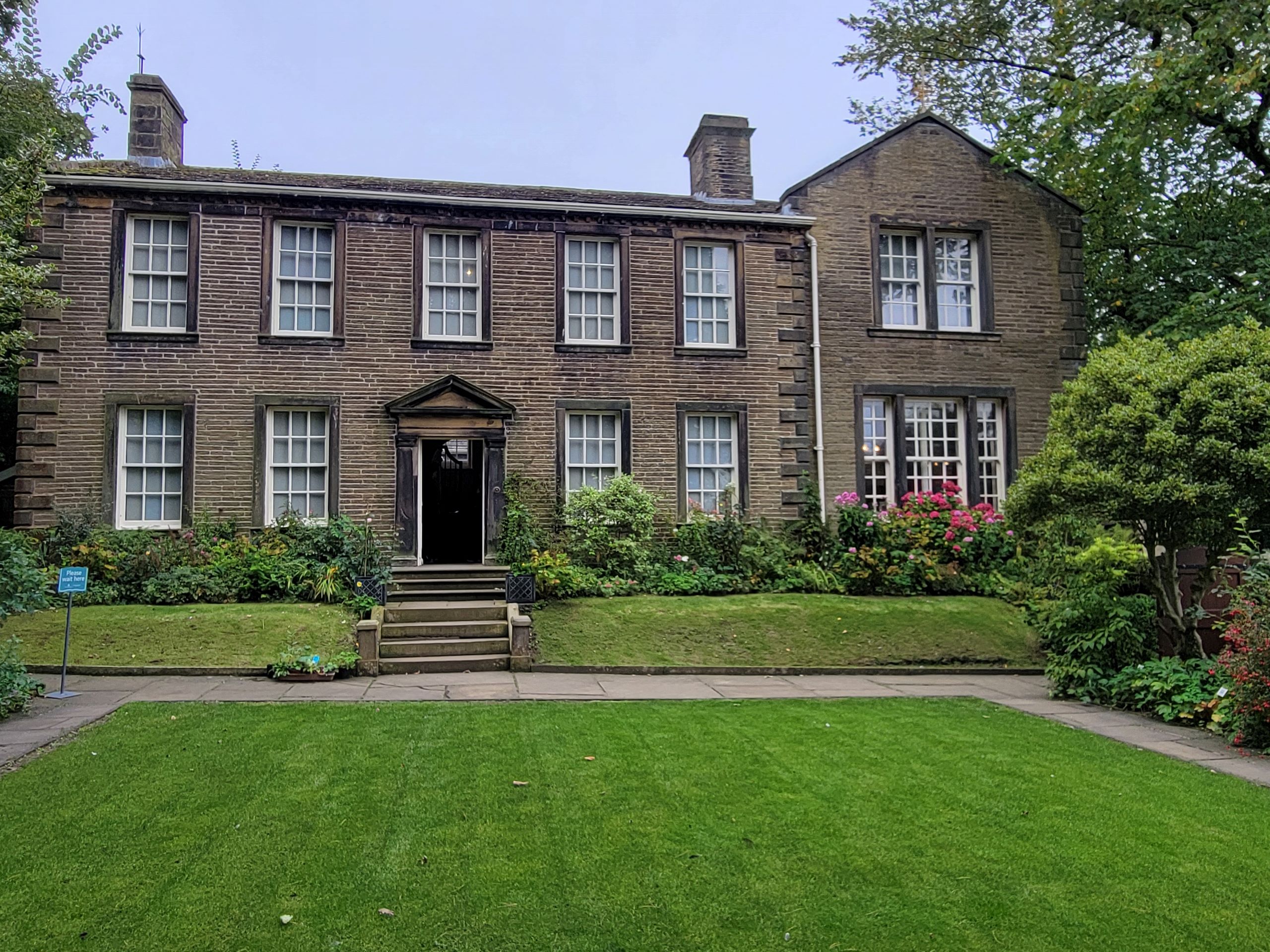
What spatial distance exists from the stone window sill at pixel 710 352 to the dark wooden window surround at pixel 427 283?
11.3 ft

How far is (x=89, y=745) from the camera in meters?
6.51

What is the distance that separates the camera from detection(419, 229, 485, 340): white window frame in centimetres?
1523

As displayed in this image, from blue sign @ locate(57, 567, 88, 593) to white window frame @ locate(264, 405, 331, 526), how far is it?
5386 mm

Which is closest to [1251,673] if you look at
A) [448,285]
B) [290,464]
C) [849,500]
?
[849,500]

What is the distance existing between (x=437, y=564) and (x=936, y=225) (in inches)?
463

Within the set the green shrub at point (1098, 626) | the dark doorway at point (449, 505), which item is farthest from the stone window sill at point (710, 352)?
the green shrub at point (1098, 626)

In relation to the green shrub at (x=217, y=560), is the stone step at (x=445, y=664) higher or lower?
lower

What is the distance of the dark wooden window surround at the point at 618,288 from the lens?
15555 millimetres

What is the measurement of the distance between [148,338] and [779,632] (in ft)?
37.2

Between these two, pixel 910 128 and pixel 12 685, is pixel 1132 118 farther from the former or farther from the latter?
pixel 12 685

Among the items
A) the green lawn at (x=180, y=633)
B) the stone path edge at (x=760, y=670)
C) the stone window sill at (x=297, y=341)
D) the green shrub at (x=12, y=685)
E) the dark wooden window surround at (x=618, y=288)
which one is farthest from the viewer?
the dark wooden window surround at (x=618, y=288)

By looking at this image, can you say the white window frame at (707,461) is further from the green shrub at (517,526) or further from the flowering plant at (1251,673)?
Result: the flowering plant at (1251,673)

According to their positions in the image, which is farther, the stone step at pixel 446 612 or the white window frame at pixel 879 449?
the white window frame at pixel 879 449

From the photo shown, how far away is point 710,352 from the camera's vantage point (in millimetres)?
15891
